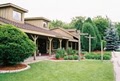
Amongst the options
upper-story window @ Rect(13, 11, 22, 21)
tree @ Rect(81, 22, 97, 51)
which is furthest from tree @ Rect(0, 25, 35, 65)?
tree @ Rect(81, 22, 97, 51)

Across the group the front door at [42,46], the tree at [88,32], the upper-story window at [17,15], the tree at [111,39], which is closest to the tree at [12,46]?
the upper-story window at [17,15]

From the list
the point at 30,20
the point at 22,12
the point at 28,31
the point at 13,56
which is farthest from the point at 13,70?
the point at 30,20

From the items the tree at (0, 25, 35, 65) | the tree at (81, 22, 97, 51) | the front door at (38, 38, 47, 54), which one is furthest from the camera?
the tree at (81, 22, 97, 51)

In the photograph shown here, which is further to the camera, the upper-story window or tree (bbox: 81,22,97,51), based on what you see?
tree (bbox: 81,22,97,51)

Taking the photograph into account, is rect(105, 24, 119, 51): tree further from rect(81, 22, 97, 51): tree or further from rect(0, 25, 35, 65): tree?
rect(0, 25, 35, 65): tree

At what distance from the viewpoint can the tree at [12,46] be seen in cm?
1002

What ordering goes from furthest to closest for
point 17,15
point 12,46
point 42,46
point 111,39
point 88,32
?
1. point 111,39
2. point 88,32
3. point 42,46
4. point 17,15
5. point 12,46

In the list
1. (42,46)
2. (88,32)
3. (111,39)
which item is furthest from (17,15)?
(111,39)

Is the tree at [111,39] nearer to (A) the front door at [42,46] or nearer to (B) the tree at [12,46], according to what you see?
(A) the front door at [42,46]

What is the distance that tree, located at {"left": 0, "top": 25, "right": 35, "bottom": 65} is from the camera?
1002cm

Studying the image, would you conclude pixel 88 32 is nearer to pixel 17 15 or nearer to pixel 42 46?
pixel 42 46

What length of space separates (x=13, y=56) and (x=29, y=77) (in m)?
2.15

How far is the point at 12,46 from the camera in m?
10.1

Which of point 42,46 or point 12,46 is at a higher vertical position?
point 12,46
